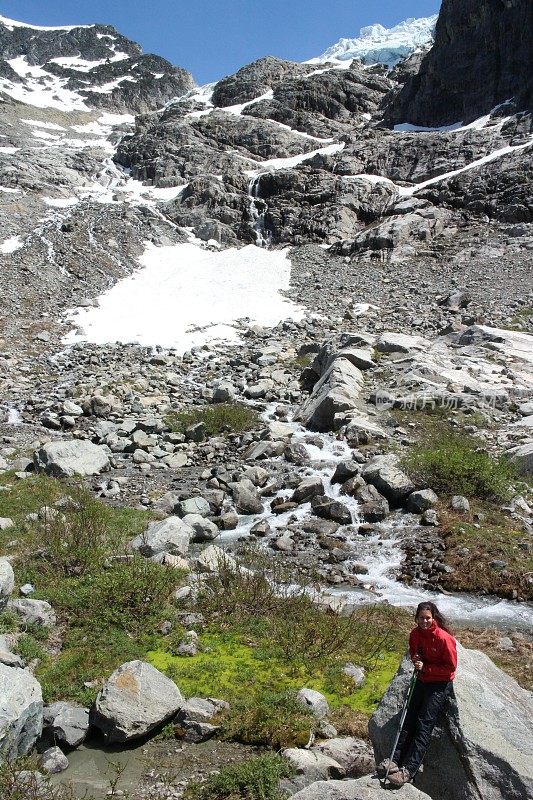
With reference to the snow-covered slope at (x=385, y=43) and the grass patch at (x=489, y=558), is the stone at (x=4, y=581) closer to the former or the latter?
the grass patch at (x=489, y=558)

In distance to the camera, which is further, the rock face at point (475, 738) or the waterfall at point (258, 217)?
the waterfall at point (258, 217)

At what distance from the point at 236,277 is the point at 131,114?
11705cm

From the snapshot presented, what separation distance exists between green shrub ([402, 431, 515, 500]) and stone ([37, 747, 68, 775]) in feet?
32.4

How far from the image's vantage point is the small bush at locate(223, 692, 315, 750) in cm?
611

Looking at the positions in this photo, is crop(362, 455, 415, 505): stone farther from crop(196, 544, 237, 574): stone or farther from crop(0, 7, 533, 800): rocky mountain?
crop(196, 544, 237, 574): stone

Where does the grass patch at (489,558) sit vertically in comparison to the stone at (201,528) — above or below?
above

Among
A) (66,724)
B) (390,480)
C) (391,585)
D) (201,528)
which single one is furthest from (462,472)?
(66,724)

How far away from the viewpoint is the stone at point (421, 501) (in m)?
12.6

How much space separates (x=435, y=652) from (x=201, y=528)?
7.61 m

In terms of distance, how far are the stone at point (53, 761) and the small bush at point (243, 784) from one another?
140cm

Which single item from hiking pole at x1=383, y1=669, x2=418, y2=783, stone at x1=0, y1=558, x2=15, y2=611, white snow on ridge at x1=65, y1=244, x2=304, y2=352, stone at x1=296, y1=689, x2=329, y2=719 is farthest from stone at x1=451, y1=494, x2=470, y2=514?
white snow on ridge at x1=65, y1=244, x2=304, y2=352

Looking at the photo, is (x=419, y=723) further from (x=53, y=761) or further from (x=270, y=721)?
(x=53, y=761)

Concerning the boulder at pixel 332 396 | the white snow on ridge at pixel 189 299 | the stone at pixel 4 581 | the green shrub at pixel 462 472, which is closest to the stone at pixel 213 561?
the stone at pixel 4 581

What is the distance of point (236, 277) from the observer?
42.5m
